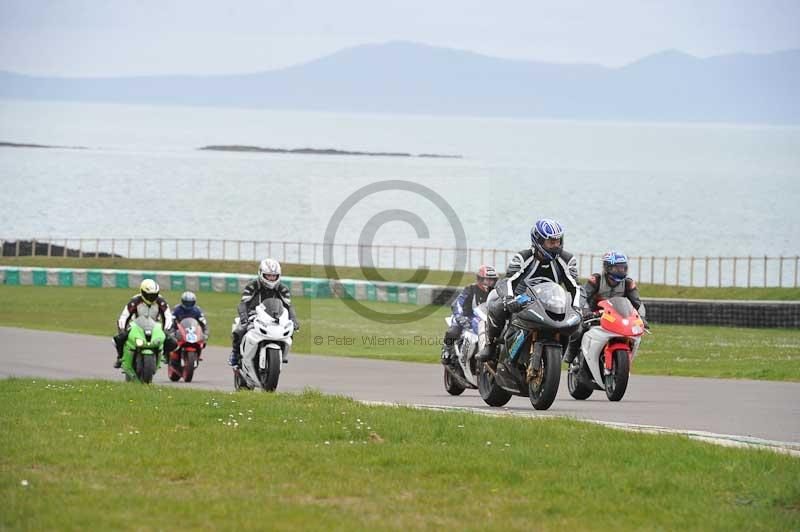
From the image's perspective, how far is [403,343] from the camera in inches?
1548

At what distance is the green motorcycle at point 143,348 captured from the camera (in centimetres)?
2104

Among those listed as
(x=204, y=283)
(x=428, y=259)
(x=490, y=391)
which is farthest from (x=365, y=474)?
(x=428, y=259)

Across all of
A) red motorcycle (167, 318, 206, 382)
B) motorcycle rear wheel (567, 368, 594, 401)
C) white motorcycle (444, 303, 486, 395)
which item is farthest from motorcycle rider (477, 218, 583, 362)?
red motorcycle (167, 318, 206, 382)

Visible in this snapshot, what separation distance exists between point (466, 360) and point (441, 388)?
8.44 ft

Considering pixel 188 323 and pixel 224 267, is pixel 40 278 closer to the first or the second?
pixel 224 267

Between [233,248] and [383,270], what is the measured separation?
59909 millimetres

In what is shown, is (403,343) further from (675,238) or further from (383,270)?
(675,238)

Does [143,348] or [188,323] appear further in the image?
[188,323]

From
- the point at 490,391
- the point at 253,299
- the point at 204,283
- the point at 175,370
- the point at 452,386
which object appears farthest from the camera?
the point at 204,283

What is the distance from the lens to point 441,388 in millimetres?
22188

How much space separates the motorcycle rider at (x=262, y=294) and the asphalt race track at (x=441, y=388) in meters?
1.75

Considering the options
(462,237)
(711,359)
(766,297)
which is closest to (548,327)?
(711,359)

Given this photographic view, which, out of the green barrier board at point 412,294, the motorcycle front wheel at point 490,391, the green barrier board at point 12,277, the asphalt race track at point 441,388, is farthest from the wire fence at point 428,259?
the motorcycle front wheel at point 490,391

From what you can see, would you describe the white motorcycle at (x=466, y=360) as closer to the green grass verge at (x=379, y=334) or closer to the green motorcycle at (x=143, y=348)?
the green motorcycle at (x=143, y=348)
